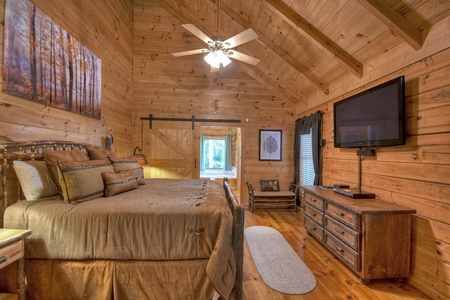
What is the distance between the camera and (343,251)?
7.79 feet

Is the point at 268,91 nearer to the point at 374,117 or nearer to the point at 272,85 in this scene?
the point at 272,85

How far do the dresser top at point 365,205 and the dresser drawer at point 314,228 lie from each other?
1.61ft

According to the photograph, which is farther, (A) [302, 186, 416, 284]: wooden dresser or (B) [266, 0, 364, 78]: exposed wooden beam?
(B) [266, 0, 364, 78]: exposed wooden beam

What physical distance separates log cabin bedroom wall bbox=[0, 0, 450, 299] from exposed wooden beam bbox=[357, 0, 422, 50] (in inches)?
1.7

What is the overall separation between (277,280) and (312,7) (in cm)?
326

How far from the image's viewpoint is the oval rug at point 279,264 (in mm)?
2057

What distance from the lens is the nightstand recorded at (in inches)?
52.7

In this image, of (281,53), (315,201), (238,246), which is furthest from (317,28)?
(238,246)

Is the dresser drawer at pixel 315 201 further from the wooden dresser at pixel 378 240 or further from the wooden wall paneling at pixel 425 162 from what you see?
the wooden wall paneling at pixel 425 162

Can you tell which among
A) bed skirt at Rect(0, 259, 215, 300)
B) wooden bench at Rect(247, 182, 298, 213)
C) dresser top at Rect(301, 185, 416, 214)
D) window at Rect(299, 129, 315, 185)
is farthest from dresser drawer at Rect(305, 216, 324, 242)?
bed skirt at Rect(0, 259, 215, 300)

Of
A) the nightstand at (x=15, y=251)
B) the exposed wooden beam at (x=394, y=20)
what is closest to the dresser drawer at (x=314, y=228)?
the exposed wooden beam at (x=394, y=20)

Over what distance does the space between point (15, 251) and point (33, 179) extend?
2.06ft

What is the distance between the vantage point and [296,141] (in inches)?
198

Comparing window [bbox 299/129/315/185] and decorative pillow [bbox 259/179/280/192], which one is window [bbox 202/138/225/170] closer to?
decorative pillow [bbox 259/179/280/192]
